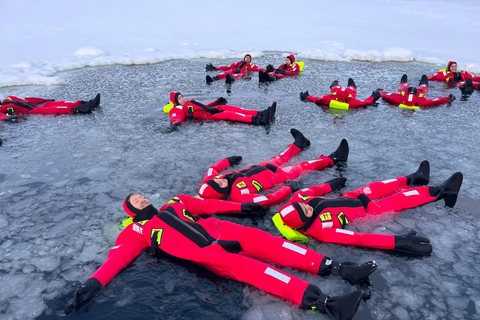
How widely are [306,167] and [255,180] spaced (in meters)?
1.10

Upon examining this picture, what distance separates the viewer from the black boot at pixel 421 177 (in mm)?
5500

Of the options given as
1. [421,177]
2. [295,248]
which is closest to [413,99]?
[421,177]

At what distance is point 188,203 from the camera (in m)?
4.91

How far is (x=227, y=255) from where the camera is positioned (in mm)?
3838

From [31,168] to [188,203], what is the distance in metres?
3.76

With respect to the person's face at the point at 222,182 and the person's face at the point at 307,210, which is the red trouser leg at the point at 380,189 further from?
the person's face at the point at 222,182

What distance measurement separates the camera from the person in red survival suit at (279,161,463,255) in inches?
163

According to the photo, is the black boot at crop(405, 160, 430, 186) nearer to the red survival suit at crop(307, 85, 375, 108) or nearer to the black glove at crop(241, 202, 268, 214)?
the black glove at crop(241, 202, 268, 214)

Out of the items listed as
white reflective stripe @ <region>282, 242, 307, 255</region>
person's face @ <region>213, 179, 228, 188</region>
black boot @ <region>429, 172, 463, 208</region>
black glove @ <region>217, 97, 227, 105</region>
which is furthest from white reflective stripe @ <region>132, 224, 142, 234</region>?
black glove @ <region>217, 97, 227, 105</region>

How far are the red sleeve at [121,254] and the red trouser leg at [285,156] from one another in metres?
2.62

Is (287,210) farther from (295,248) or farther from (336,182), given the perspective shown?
(336,182)

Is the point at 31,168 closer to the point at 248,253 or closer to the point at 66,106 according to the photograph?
the point at 66,106

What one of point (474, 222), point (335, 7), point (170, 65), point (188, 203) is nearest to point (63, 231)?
point (188, 203)

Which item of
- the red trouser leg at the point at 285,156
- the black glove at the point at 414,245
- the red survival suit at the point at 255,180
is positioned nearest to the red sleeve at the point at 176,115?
the red survival suit at the point at 255,180
